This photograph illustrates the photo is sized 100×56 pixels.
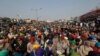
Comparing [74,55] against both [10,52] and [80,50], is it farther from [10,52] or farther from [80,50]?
[10,52]

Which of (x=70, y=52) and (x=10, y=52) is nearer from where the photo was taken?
(x=70, y=52)

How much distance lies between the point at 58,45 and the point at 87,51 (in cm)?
176

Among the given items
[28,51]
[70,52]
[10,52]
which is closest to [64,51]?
[70,52]

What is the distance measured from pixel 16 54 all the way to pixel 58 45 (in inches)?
83.0

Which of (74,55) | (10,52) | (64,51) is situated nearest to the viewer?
(74,55)

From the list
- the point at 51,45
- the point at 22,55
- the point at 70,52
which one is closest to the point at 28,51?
the point at 22,55

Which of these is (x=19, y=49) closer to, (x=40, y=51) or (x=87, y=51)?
(x=40, y=51)

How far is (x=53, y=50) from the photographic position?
12.9 m

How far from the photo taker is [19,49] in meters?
13.7

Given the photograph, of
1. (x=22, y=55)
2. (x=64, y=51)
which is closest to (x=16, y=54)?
(x=22, y=55)

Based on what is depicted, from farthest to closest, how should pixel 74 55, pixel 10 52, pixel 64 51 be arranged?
pixel 10 52 → pixel 64 51 → pixel 74 55

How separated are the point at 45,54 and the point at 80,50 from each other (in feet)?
5.35

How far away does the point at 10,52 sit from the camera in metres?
13.8

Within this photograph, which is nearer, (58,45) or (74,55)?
(74,55)
